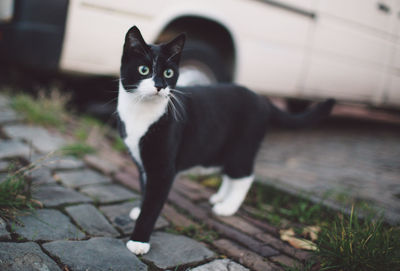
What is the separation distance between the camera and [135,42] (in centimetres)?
159

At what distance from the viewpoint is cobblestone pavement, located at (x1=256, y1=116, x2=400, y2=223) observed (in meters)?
2.40

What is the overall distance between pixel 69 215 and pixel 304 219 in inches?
55.3

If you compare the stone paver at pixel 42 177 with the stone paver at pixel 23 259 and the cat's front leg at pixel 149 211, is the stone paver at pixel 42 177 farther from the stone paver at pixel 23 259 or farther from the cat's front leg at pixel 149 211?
the cat's front leg at pixel 149 211

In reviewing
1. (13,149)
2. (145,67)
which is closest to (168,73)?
(145,67)

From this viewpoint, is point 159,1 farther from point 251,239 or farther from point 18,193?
point 251,239

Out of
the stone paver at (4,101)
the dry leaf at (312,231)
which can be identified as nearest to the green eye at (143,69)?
the dry leaf at (312,231)

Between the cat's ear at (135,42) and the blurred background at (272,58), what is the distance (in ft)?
1.57

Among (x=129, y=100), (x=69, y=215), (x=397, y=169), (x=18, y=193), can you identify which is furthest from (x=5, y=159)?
(x=397, y=169)

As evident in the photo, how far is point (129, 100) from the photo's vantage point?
5.43ft

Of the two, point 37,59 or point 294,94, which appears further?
point 294,94

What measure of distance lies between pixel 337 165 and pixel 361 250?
83.3 inches

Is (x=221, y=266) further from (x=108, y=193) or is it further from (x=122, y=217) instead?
(x=108, y=193)

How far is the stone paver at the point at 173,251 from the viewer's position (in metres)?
1.53

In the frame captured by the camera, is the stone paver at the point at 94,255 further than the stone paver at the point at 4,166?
No
